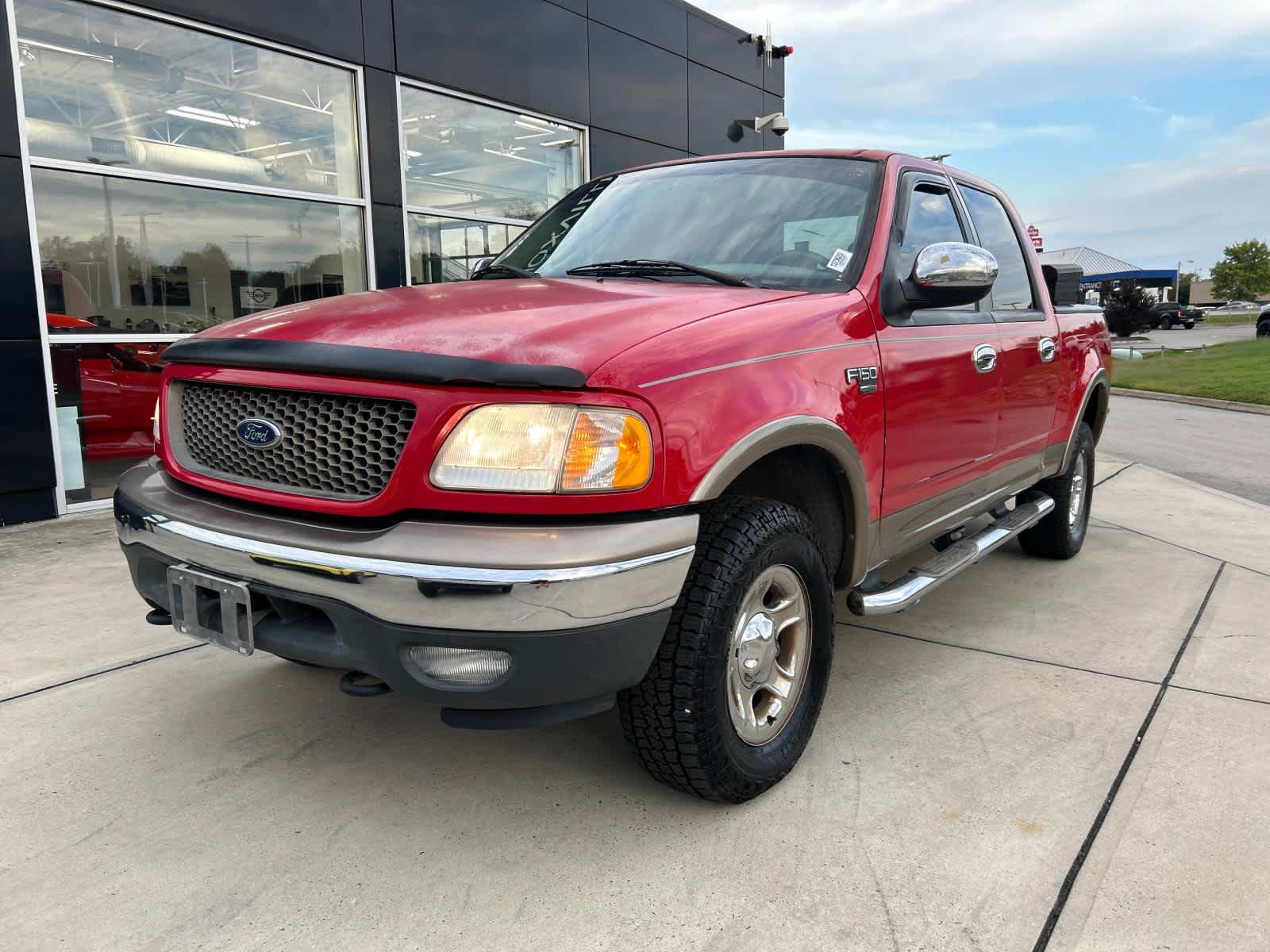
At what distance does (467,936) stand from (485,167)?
8369mm

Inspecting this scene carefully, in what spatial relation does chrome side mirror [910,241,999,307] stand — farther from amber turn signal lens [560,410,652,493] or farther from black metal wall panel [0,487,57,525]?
black metal wall panel [0,487,57,525]

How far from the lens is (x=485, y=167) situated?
364 inches

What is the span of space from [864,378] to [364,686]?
1.62 meters

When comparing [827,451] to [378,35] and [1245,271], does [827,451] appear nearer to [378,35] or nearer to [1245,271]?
[378,35]

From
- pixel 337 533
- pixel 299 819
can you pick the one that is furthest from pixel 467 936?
pixel 337 533

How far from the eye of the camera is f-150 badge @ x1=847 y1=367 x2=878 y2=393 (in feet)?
8.86

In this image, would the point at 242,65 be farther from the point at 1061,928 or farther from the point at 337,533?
the point at 1061,928

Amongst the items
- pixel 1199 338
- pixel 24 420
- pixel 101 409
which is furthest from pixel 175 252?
pixel 1199 338

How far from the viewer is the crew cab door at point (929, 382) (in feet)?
9.71

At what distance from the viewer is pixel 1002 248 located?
4.25 metres

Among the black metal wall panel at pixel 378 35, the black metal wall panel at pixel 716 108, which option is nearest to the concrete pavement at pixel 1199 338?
the black metal wall panel at pixel 716 108

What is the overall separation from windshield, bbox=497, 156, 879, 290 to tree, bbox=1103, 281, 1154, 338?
3619 cm

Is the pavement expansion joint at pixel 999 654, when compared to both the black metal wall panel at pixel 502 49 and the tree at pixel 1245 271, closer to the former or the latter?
the black metal wall panel at pixel 502 49

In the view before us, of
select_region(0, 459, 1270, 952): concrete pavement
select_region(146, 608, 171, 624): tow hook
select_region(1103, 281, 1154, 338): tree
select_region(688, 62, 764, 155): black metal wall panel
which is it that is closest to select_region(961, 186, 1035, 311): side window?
select_region(0, 459, 1270, 952): concrete pavement
